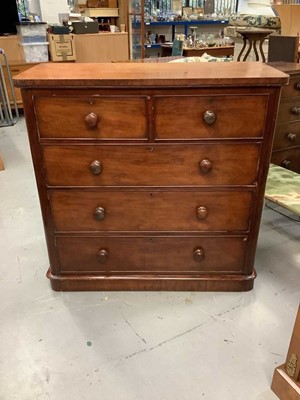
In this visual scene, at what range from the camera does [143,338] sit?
1.37 metres

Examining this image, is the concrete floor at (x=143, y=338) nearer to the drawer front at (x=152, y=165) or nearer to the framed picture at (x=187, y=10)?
the drawer front at (x=152, y=165)

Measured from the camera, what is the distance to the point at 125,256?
5.05 ft

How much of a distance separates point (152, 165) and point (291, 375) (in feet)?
2.81

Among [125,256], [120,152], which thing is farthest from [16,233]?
[120,152]

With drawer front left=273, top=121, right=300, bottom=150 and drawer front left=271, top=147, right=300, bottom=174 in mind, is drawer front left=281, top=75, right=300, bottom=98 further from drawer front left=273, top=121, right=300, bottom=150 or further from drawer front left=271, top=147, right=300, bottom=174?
drawer front left=271, top=147, right=300, bottom=174

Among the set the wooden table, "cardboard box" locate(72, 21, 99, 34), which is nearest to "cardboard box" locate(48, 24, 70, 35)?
"cardboard box" locate(72, 21, 99, 34)

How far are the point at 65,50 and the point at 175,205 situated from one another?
3.92m

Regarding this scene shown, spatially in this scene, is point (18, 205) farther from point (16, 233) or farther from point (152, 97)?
point (152, 97)

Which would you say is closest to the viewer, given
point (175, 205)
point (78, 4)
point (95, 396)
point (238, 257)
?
point (95, 396)

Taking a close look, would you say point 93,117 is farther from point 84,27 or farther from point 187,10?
point 187,10

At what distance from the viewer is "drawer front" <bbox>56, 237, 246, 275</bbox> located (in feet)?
4.91

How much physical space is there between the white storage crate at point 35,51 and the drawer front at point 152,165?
3753 mm

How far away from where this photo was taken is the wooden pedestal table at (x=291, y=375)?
1062 millimetres

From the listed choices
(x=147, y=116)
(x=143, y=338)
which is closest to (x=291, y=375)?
(x=143, y=338)
